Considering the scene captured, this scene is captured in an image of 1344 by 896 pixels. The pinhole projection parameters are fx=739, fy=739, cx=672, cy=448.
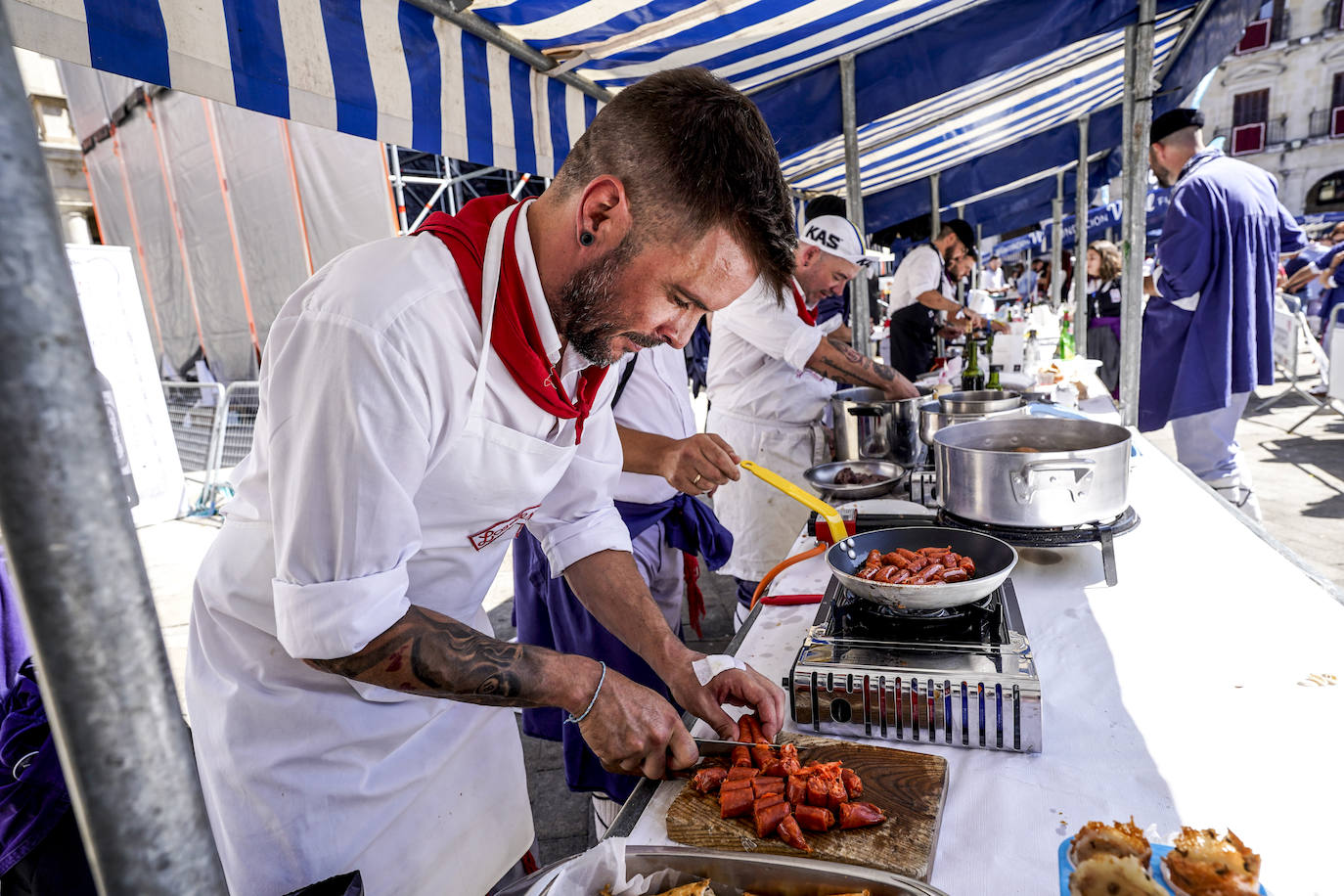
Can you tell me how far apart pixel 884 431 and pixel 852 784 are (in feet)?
6.99

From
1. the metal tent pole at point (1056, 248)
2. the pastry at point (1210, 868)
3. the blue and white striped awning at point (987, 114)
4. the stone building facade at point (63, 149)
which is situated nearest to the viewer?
the pastry at point (1210, 868)

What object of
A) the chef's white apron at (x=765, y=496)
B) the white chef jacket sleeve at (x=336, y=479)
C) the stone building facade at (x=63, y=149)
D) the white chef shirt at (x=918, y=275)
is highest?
the stone building facade at (x=63, y=149)

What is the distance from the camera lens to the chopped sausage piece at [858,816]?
3.40 feet

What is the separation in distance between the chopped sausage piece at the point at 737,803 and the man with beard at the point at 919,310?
591 centimetres

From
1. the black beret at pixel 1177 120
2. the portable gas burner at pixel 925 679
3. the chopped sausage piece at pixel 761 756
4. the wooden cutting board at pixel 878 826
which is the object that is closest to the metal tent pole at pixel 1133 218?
the black beret at pixel 1177 120

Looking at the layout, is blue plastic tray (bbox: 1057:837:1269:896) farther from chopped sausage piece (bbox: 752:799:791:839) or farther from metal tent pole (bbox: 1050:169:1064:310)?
metal tent pole (bbox: 1050:169:1064:310)

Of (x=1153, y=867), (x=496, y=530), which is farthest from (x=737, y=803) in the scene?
(x=496, y=530)

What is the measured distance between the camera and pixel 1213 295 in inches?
157

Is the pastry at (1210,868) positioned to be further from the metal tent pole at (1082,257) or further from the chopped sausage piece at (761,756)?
the metal tent pole at (1082,257)

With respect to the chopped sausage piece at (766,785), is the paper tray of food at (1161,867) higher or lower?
higher

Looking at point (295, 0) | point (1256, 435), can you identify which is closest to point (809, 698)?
point (295, 0)

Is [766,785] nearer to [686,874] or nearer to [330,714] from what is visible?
[686,874]

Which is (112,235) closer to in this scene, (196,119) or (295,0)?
(196,119)

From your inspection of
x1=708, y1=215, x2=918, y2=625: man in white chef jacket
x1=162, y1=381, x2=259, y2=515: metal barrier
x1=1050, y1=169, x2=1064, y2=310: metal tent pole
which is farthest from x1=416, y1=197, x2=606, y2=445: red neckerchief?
x1=1050, y1=169, x2=1064, y2=310: metal tent pole
